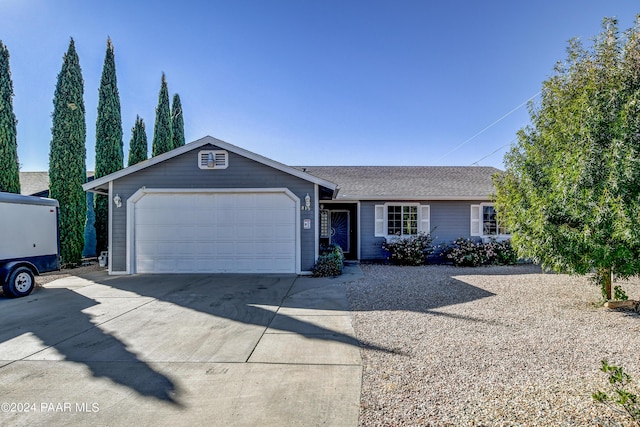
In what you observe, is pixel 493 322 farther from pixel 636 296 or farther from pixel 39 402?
pixel 39 402

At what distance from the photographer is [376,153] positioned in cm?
2061

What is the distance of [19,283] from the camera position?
7.31m

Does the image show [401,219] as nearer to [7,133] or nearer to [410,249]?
[410,249]

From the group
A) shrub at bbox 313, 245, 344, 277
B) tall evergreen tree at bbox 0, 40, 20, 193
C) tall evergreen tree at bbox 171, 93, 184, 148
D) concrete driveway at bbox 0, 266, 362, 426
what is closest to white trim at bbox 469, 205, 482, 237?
shrub at bbox 313, 245, 344, 277

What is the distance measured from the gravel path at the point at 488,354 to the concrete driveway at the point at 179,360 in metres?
0.40

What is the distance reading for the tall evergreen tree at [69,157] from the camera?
1263 cm

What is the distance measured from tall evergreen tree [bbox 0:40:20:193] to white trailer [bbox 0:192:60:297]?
5.74 metres

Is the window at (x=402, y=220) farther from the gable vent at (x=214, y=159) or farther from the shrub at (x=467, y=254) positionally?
the gable vent at (x=214, y=159)

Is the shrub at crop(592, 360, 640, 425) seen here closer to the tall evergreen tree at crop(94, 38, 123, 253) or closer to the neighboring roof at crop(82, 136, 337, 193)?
the neighboring roof at crop(82, 136, 337, 193)

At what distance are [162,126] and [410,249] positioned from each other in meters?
15.6

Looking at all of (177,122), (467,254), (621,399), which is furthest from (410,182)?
(177,122)

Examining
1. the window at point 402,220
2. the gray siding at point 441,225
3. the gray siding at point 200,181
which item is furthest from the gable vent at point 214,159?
the window at point 402,220

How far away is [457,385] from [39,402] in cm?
391

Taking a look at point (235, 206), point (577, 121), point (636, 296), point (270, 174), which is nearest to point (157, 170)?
point (235, 206)
